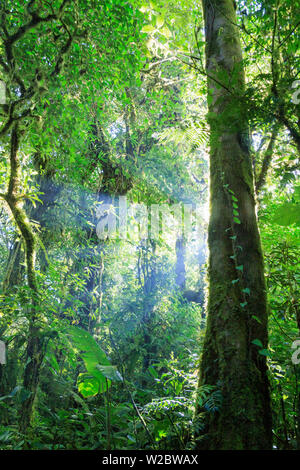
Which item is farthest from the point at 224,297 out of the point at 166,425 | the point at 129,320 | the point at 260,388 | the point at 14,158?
the point at 129,320

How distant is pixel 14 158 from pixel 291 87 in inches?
121

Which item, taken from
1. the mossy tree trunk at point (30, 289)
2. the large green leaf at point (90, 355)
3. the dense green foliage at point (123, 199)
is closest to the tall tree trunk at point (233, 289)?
the dense green foliage at point (123, 199)

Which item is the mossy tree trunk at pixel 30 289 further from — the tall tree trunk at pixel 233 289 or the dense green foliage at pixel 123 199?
the tall tree trunk at pixel 233 289

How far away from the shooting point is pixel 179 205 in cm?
920

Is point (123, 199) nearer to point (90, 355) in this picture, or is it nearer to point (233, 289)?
point (90, 355)

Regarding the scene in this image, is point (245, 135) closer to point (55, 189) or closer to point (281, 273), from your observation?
point (281, 273)

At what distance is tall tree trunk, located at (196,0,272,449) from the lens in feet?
5.05

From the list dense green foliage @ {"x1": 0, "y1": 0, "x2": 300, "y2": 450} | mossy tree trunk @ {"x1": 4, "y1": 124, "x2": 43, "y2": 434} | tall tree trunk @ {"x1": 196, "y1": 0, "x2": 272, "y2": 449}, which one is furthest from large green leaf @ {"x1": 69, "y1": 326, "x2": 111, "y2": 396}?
mossy tree trunk @ {"x1": 4, "y1": 124, "x2": 43, "y2": 434}

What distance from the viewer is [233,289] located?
198 cm

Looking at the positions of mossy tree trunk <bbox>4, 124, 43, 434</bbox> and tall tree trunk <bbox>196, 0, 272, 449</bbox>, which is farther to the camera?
mossy tree trunk <bbox>4, 124, 43, 434</bbox>

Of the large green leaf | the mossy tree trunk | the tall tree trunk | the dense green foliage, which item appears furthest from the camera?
the mossy tree trunk

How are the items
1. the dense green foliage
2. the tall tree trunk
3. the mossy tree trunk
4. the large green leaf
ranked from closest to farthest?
the tall tree trunk, the dense green foliage, the large green leaf, the mossy tree trunk

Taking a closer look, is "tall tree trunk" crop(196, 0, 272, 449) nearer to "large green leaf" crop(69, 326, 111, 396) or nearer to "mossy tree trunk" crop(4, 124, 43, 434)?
"large green leaf" crop(69, 326, 111, 396)

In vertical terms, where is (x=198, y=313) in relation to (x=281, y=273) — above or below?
below
